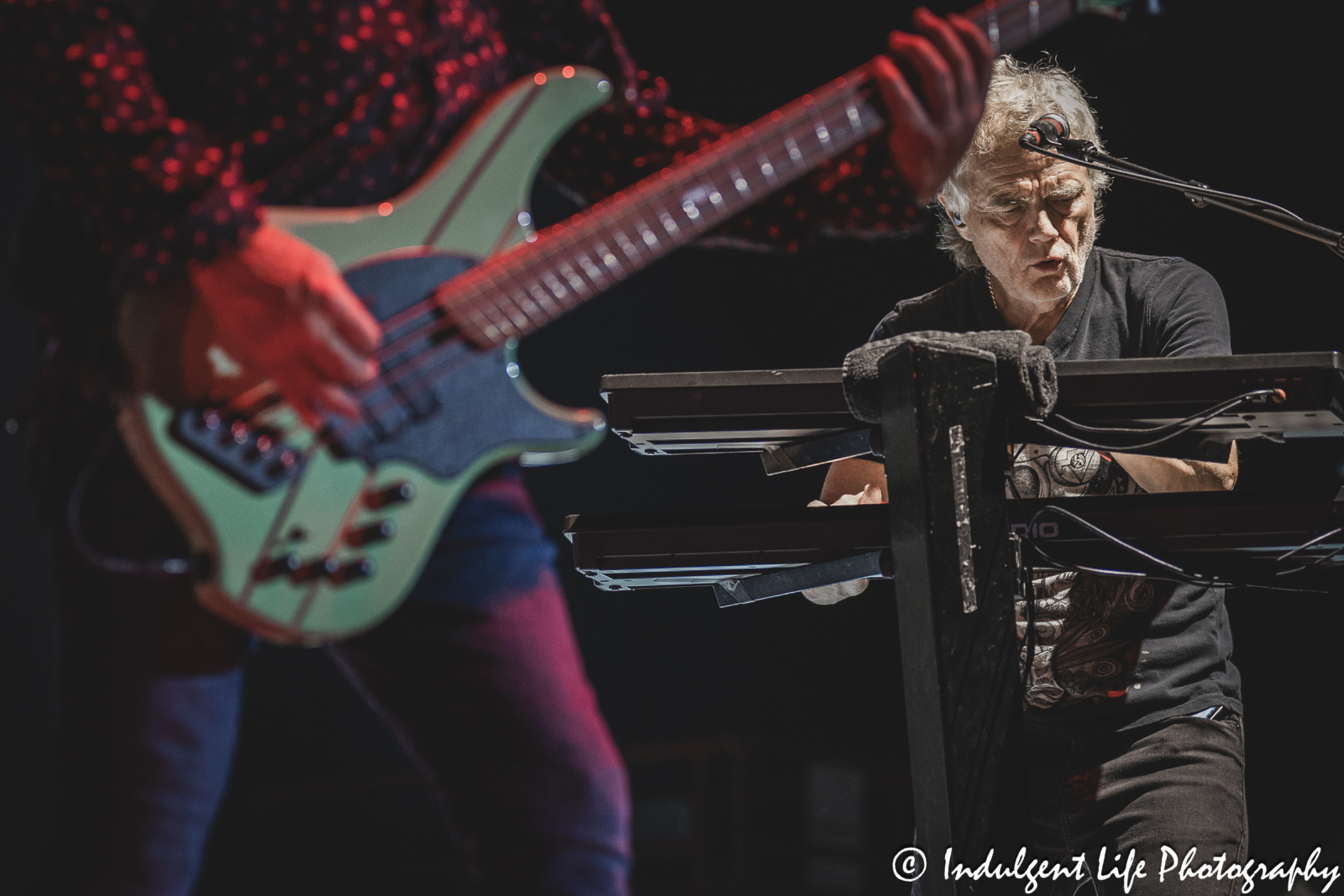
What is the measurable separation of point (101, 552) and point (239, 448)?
0.13m

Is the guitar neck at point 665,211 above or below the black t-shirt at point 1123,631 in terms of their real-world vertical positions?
above

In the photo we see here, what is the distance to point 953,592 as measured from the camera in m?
1.05

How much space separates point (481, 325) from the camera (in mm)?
885

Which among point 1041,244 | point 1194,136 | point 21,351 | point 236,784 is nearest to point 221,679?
point 21,351

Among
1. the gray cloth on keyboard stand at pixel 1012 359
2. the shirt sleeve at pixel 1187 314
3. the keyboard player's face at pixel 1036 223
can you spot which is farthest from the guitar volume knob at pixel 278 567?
the keyboard player's face at pixel 1036 223

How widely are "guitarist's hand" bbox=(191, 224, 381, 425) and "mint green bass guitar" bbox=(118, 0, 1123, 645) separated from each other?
0.02m

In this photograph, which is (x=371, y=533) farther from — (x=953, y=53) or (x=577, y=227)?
(x=953, y=53)

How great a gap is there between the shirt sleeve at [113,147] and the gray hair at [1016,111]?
145 centimetres

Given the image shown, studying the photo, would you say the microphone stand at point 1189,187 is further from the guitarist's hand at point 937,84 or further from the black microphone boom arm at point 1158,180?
the guitarist's hand at point 937,84

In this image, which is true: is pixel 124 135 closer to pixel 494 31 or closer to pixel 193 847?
pixel 494 31

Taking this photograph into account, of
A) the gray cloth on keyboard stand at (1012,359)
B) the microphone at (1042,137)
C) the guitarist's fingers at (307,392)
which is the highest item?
the guitarist's fingers at (307,392)

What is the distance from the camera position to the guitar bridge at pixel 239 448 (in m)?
0.79

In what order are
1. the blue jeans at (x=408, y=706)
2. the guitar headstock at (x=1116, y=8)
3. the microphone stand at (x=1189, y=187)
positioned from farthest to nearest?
the microphone stand at (x=1189, y=187)
the guitar headstock at (x=1116, y=8)
the blue jeans at (x=408, y=706)

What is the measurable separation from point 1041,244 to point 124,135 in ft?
4.96
